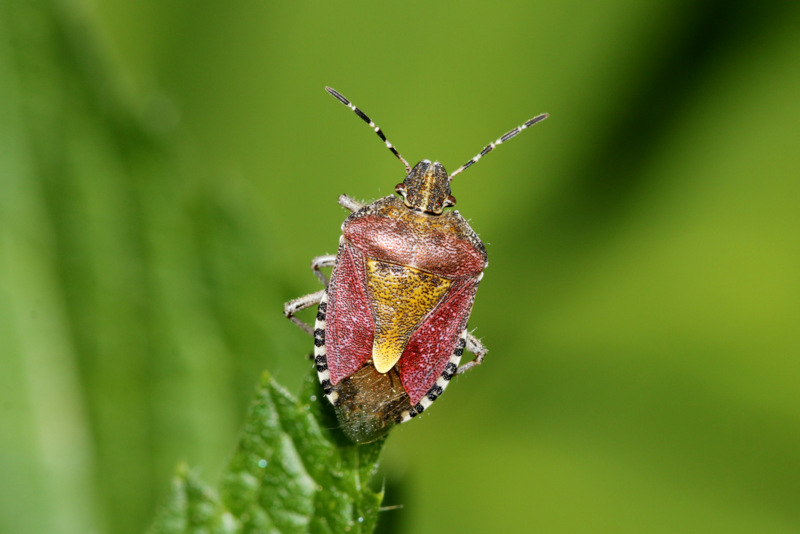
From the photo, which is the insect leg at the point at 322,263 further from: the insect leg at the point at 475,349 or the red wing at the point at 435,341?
the insect leg at the point at 475,349

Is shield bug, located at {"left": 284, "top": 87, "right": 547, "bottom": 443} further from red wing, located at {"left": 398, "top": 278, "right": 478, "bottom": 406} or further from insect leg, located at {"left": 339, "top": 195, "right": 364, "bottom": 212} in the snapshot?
insect leg, located at {"left": 339, "top": 195, "right": 364, "bottom": 212}

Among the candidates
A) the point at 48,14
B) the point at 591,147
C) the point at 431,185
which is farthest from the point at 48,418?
the point at 591,147

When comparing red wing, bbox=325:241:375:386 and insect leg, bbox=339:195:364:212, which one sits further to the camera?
insect leg, bbox=339:195:364:212

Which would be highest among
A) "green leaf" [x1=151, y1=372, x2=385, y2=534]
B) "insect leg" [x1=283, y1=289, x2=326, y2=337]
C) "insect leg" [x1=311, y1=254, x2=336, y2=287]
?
"insect leg" [x1=311, y1=254, x2=336, y2=287]

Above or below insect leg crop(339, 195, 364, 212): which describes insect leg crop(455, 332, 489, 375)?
below

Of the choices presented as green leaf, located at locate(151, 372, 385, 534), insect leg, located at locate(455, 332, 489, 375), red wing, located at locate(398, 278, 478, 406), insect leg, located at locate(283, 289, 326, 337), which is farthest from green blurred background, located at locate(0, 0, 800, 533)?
green leaf, located at locate(151, 372, 385, 534)

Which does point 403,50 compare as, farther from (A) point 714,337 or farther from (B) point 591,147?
(A) point 714,337

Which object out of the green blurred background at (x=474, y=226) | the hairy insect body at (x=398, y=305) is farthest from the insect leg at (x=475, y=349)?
the green blurred background at (x=474, y=226)

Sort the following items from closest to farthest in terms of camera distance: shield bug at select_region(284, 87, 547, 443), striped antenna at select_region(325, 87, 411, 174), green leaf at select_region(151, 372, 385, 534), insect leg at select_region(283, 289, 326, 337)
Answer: green leaf at select_region(151, 372, 385, 534) → shield bug at select_region(284, 87, 547, 443) → insect leg at select_region(283, 289, 326, 337) → striped antenna at select_region(325, 87, 411, 174)
